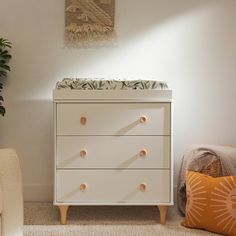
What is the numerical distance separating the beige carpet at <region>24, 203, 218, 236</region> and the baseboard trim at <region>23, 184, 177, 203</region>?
0.08 meters

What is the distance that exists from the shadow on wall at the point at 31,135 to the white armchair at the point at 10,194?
3.55 feet

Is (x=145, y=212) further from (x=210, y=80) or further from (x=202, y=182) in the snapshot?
(x=210, y=80)

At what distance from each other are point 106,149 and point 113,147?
0.14 feet

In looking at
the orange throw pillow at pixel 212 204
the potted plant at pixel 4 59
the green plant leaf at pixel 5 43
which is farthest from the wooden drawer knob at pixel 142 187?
the green plant leaf at pixel 5 43

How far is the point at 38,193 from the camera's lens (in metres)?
2.74

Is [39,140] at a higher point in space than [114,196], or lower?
higher

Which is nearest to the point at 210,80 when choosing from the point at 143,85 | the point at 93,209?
the point at 143,85

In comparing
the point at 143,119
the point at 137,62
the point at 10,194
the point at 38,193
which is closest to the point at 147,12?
the point at 137,62

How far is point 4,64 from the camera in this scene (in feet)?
8.68

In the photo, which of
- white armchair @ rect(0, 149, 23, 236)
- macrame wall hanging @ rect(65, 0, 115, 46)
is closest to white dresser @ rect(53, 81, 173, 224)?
white armchair @ rect(0, 149, 23, 236)

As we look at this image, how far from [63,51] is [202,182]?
1.35 meters

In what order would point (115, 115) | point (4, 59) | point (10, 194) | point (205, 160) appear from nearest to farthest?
point (10, 194) → point (115, 115) → point (205, 160) → point (4, 59)

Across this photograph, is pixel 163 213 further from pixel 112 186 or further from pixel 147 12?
pixel 147 12

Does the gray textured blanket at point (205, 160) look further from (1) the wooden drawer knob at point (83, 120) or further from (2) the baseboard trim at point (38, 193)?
(2) the baseboard trim at point (38, 193)
